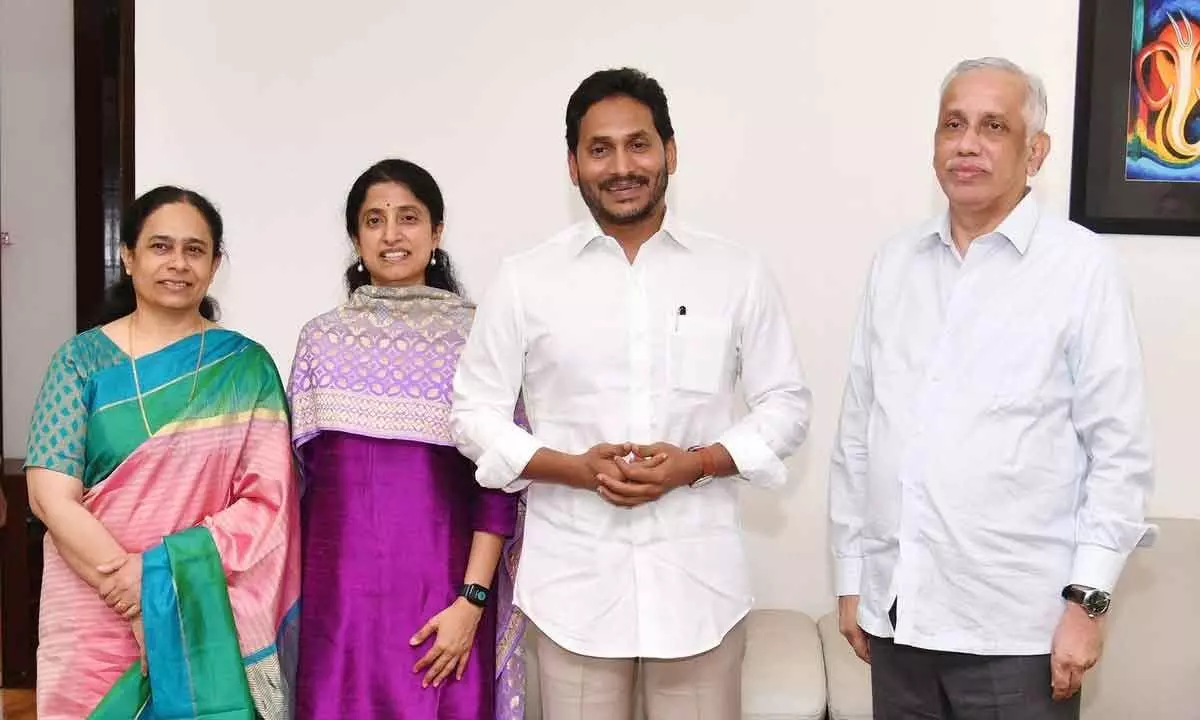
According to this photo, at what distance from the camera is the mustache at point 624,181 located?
188 cm

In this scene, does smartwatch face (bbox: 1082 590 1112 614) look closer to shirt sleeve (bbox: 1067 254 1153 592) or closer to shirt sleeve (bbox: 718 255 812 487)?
shirt sleeve (bbox: 1067 254 1153 592)

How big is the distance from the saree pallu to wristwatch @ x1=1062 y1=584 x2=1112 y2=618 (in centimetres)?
138

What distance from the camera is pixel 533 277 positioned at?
1.95m

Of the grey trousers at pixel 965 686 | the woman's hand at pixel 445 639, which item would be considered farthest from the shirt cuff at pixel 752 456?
the woman's hand at pixel 445 639

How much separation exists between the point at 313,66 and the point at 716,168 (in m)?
1.12

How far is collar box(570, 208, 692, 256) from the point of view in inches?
76.3

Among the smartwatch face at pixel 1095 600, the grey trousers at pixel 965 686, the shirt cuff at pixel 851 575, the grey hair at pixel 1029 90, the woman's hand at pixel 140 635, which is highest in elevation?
the grey hair at pixel 1029 90

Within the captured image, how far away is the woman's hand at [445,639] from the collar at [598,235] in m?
0.68

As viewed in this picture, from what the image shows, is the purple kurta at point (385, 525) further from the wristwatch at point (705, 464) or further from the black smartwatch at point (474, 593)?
the wristwatch at point (705, 464)

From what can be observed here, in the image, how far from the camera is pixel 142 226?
2.09 meters

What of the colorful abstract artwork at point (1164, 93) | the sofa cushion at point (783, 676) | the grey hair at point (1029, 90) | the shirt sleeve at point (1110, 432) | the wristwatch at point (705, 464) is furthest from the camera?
the colorful abstract artwork at point (1164, 93)

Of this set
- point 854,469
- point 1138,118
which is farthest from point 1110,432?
point 1138,118

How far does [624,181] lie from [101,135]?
6.50 ft

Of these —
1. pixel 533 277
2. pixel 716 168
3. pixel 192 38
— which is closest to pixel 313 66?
pixel 192 38
